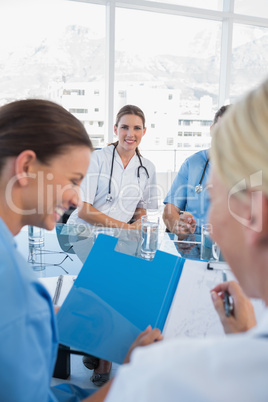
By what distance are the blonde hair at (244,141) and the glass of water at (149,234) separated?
86cm

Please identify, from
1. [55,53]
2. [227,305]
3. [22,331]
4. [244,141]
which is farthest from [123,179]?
[55,53]

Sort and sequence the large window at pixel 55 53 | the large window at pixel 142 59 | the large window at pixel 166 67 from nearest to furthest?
1. the large window at pixel 55 53
2. the large window at pixel 142 59
3. the large window at pixel 166 67

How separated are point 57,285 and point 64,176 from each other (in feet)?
1.23

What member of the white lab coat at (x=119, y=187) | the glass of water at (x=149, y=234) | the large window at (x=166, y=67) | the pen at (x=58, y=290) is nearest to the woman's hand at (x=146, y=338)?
the pen at (x=58, y=290)

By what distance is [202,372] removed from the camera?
34cm

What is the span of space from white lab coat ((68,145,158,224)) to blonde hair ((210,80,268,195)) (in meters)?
1.58

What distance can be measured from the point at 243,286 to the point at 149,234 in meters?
0.92

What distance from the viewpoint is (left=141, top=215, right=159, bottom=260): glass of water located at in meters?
1.30

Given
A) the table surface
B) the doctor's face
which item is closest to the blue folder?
the table surface

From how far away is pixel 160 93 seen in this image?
388 centimetres

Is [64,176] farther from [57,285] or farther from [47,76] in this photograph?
[47,76]

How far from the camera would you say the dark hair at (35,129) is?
73cm

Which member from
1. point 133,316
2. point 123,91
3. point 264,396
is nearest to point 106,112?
point 123,91

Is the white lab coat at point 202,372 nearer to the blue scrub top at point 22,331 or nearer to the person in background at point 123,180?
the blue scrub top at point 22,331
